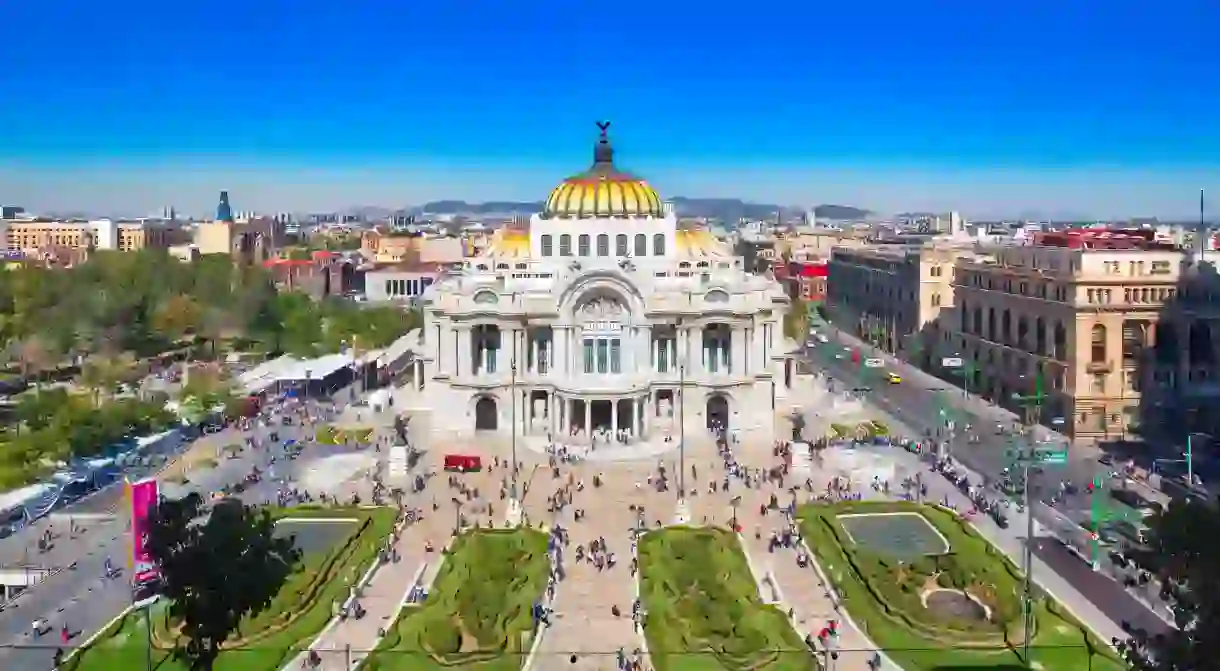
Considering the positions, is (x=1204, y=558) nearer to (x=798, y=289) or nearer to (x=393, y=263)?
(x=798, y=289)

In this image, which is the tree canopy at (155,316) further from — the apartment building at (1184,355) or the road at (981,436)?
the apartment building at (1184,355)

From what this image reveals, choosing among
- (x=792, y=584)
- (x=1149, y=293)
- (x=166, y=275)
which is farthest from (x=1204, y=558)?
(x=166, y=275)

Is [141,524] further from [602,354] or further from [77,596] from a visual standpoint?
[602,354]

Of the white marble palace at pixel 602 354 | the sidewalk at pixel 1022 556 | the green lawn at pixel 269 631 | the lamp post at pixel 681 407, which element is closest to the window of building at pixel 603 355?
the white marble palace at pixel 602 354

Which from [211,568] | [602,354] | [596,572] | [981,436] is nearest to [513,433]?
[602,354]

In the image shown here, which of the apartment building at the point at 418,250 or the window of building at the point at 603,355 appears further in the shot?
the apartment building at the point at 418,250

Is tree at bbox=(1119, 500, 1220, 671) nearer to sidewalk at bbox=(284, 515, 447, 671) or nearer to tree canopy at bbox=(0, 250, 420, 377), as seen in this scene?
sidewalk at bbox=(284, 515, 447, 671)
